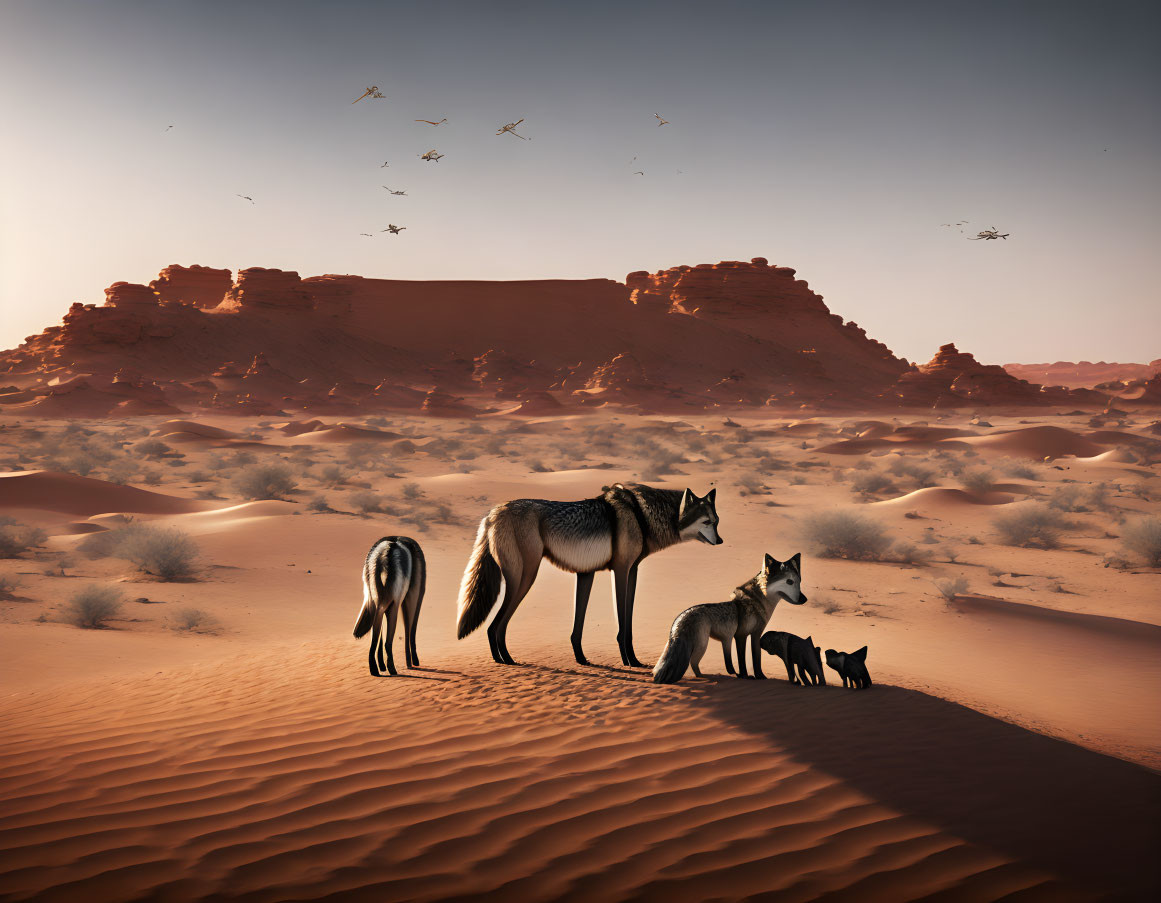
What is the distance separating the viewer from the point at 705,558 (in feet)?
50.2

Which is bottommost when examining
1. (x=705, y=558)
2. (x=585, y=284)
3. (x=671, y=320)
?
(x=705, y=558)

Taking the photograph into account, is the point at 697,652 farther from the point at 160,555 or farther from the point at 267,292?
the point at 267,292

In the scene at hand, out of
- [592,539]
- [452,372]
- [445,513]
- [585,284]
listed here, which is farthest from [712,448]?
[585,284]

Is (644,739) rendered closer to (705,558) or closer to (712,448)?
(705,558)

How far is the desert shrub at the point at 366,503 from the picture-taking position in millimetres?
19062

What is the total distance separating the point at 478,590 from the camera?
6605mm

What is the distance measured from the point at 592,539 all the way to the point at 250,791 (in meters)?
3.36

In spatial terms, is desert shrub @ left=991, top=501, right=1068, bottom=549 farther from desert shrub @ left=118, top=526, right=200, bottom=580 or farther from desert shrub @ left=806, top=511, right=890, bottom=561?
desert shrub @ left=118, top=526, right=200, bottom=580

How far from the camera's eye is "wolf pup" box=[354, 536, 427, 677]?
6.88 metres

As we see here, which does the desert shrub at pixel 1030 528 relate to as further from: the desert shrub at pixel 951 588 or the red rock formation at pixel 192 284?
the red rock formation at pixel 192 284

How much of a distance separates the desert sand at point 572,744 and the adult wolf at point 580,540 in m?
0.67

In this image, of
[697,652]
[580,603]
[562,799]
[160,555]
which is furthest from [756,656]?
[160,555]

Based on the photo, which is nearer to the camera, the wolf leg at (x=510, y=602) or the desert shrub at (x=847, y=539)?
the wolf leg at (x=510, y=602)

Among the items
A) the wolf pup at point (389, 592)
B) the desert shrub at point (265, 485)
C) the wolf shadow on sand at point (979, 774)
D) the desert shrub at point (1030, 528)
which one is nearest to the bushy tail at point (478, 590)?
the wolf pup at point (389, 592)
